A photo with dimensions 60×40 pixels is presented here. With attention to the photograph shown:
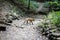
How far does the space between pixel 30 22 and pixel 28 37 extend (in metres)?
3.61

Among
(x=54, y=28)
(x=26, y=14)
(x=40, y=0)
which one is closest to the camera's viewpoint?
(x=54, y=28)

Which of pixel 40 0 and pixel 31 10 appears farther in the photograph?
pixel 40 0

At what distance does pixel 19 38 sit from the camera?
25.5ft

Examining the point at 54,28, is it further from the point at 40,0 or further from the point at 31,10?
the point at 40,0

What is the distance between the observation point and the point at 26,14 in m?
15.7

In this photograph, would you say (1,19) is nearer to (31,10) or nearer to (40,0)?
(31,10)

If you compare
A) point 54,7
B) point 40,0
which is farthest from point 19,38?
point 40,0

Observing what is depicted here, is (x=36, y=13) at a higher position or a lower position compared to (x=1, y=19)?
lower

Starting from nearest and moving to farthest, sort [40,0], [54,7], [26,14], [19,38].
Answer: [19,38] < [26,14] < [54,7] < [40,0]

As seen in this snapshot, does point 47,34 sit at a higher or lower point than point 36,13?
higher

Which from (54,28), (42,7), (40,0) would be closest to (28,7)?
(42,7)

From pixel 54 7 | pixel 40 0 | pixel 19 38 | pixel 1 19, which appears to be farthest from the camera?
pixel 40 0

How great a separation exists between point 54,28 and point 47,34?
0.48 meters

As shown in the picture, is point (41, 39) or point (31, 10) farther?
point (31, 10)
